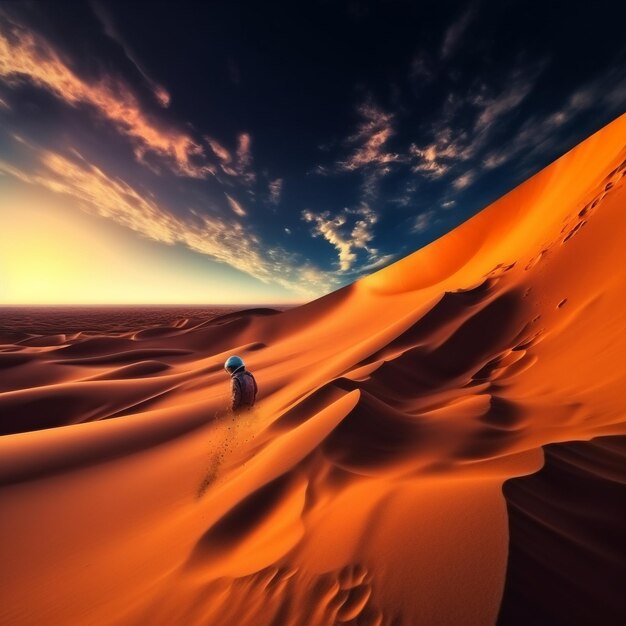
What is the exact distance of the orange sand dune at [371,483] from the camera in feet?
4.65

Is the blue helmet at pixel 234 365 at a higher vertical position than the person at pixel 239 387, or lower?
higher

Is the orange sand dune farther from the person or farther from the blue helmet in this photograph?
the blue helmet

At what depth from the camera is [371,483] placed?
230 centimetres

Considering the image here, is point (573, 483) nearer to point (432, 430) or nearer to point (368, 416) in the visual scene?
point (432, 430)

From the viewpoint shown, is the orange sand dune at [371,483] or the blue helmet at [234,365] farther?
the blue helmet at [234,365]

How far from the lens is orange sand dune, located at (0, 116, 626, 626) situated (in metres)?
1.42

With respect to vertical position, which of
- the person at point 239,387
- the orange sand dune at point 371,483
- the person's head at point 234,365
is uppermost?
the person's head at point 234,365

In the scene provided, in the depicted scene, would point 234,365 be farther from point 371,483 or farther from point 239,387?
point 371,483

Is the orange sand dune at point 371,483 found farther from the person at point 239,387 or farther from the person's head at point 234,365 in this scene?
the person's head at point 234,365

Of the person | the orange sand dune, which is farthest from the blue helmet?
the orange sand dune

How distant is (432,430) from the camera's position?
3121 millimetres

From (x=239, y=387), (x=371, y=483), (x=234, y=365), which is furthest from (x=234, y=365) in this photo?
(x=371, y=483)

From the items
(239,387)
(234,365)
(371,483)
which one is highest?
(234,365)

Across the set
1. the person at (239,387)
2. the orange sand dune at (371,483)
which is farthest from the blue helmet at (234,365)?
the orange sand dune at (371,483)
